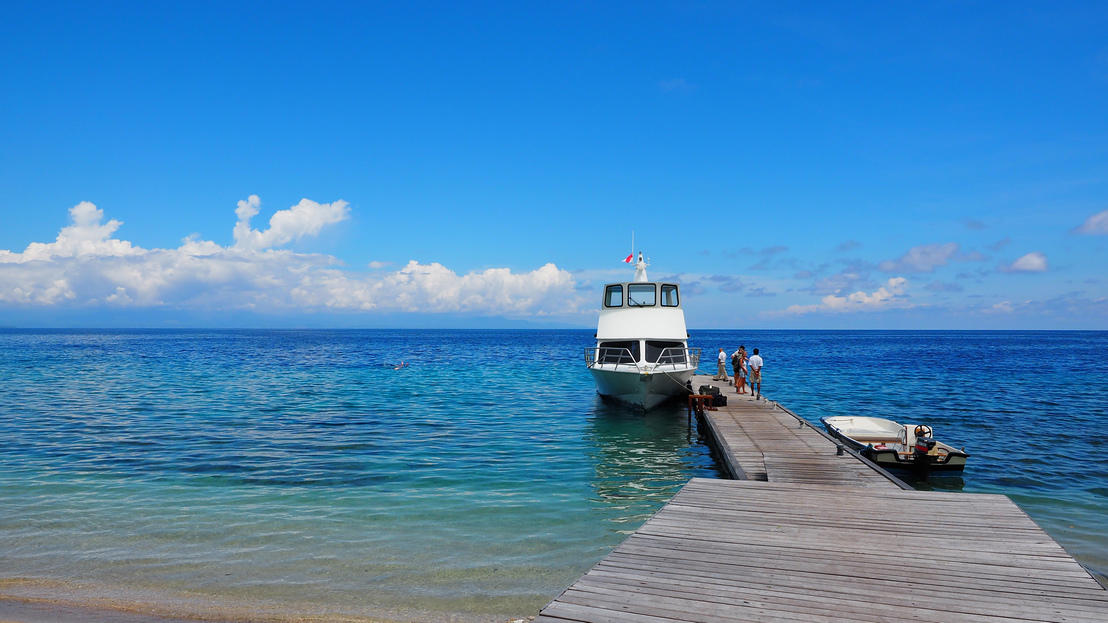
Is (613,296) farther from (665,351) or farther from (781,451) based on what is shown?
(781,451)

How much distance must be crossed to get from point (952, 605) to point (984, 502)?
14.7 ft

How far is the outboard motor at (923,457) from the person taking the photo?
14578 millimetres

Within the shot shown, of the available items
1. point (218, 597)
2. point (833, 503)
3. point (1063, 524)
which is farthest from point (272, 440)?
point (1063, 524)

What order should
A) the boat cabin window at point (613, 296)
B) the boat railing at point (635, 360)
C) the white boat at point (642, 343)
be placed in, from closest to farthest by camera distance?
the boat railing at point (635, 360) < the white boat at point (642, 343) < the boat cabin window at point (613, 296)

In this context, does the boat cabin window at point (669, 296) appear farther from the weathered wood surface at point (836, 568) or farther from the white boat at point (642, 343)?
the weathered wood surface at point (836, 568)

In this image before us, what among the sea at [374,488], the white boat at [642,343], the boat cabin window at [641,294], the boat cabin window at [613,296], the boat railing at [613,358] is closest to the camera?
the sea at [374,488]

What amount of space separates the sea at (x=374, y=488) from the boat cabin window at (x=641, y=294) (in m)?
4.90

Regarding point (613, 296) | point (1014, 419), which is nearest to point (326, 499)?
point (613, 296)

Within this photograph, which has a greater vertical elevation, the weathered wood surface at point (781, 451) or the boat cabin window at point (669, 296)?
the boat cabin window at point (669, 296)

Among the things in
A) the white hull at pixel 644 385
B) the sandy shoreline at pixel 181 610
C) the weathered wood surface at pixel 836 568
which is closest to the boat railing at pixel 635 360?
the white hull at pixel 644 385

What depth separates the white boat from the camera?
24719 mm

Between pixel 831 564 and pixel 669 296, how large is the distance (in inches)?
807

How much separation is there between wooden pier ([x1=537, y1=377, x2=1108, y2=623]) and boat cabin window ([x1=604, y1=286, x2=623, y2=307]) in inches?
659

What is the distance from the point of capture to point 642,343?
980 inches
